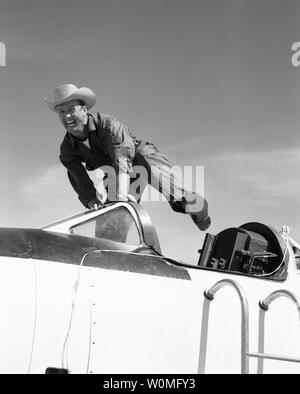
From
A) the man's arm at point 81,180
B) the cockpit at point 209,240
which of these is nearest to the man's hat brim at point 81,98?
the man's arm at point 81,180

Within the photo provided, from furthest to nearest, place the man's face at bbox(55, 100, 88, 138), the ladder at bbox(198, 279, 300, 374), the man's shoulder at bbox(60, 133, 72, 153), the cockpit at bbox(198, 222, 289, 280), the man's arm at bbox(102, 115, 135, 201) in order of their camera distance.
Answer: the man's shoulder at bbox(60, 133, 72, 153)
the man's face at bbox(55, 100, 88, 138)
the man's arm at bbox(102, 115, 135, 201)
the cockpit at bbox(198, 222, 289, 280)
the ladder at bbox(198, 279, 300, 374)

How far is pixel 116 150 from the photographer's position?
20.0ft

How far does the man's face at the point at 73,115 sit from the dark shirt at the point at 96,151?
0.32 feet

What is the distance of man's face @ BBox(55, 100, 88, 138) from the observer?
6.22 meters

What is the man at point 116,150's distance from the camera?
616 centimetres

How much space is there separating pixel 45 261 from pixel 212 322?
1.48 meters

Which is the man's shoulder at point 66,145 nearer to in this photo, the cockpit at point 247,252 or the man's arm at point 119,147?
the man's arm at point 119,147

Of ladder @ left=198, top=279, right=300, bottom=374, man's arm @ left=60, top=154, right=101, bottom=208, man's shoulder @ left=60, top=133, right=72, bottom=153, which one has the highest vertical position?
man's shoulder @ left=60, top=133, right=72, bottom=153

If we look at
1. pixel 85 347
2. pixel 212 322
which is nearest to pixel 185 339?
pixel 212 322

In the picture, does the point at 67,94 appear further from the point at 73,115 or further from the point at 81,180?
the point at 81,180

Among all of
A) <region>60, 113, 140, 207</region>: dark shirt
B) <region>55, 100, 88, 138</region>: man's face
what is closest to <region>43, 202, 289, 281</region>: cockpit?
<region>60, 113, 140, 207</region>: dark shirt

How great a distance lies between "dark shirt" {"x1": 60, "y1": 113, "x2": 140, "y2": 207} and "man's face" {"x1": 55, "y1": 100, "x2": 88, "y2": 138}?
0.10 meters

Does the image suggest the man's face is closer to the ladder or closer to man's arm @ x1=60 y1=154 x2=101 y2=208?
man's arm @ x1=60 y1=154 x2=101 y2=208
